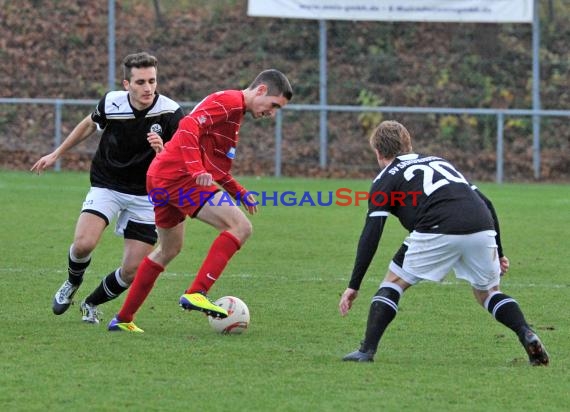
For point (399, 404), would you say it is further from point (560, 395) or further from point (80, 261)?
point (80, 261)

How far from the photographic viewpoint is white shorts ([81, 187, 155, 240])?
737 cm

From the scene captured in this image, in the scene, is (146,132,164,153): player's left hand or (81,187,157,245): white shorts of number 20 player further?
(81,187,157,245): white shorts of number 20 player

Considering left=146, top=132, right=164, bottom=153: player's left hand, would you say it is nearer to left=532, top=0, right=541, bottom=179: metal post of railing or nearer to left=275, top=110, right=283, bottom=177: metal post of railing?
left=275, top=110, right=283, bottom=177: metal post of railing

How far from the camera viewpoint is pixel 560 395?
5242mm

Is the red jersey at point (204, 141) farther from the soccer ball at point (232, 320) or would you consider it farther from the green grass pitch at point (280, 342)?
the green grass pitch at point (280, 342)

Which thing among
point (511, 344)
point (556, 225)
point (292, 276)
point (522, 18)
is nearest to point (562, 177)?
point (522, 18)

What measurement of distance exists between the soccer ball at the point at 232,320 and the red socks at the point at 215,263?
0.33 metres

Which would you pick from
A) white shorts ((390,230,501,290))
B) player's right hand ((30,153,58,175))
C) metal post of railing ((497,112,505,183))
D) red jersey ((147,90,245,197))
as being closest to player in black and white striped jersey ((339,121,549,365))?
white shorts ((390,230,501,290))

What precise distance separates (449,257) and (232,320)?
160cm

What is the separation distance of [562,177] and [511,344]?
46.0 ft

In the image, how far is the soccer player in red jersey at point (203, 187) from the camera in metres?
6.64

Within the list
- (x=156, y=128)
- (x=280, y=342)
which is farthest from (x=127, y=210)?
(x=280, y=342)

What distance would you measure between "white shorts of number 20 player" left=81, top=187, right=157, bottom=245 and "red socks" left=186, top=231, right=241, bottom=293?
2.97 ft

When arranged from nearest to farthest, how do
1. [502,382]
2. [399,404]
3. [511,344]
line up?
[399,404] < [502,382] < [511,344]
